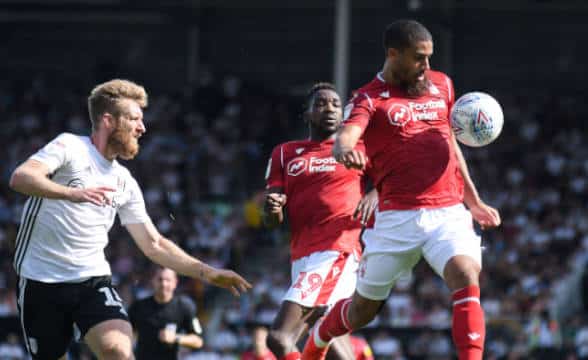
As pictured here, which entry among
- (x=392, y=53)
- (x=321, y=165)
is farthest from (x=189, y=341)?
(x=392, y=53)

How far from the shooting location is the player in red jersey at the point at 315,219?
26.1 feet

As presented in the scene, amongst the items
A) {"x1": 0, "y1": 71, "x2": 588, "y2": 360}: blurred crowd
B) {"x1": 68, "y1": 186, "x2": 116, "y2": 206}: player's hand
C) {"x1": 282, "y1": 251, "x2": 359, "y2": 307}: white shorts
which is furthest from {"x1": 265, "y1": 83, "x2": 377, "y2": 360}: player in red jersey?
{"x1": 0, "y1": 71, "x2": 588, "y2": 360}: blurred crowd

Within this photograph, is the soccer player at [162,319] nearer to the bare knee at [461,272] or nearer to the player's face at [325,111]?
the player's face at [325,111]

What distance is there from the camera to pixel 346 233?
8.25 m

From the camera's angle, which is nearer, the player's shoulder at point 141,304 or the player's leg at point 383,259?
the player's leg at point 383,259

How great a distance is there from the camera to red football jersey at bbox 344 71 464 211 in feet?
22.3

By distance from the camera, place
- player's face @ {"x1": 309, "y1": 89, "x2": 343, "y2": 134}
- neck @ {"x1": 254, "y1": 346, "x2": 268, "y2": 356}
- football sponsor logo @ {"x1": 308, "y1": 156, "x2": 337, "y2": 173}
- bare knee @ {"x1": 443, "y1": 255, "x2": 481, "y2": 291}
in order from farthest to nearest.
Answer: neck @ {"x1": 254, "y1": 346, "x2": 268, "y2": 356} < player's face @ {"x1": 309, "y1": 89, "x2": 343, "y2": 134} < football sponsor logo @ {"x1": 308, "y1": 156, "x2": 337, "y2": 173} < bare knee @ {"x1": 443, "y1": 255, "x2": 481, "y2": 291}

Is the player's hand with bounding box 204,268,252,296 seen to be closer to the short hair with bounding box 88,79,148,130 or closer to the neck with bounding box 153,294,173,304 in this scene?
the short hair with bounding box 88,79,148,130

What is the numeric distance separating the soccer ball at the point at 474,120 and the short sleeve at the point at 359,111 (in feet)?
2.22

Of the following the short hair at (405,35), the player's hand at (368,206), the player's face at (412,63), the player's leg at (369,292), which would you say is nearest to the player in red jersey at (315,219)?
the player's hand at (368,206)

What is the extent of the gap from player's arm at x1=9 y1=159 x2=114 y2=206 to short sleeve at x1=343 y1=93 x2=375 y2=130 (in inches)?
60.1

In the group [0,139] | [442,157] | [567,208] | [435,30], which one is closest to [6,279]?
→ [0,139]

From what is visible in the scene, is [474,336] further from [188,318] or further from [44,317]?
[188,318]

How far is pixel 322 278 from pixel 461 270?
1.77m
